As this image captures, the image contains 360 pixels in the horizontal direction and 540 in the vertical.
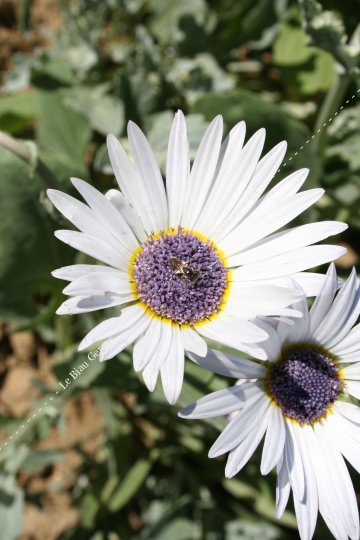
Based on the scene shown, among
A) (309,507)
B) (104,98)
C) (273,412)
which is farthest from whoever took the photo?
(104,98)

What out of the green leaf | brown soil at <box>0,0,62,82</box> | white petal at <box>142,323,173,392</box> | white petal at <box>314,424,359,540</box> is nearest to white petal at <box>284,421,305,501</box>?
white petal at <box>314,424,359,540</box>

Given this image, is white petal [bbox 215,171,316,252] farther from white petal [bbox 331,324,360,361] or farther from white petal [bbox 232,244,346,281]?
white petal [bbox 331,324,360,361]

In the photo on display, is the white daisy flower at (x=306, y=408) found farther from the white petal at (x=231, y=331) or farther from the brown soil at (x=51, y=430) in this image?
the brown soil at (x=51, y=430)

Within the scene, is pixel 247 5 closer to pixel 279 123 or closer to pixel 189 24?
pixel 189 24

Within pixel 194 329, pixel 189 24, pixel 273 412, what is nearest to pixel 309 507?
pixel 273 412

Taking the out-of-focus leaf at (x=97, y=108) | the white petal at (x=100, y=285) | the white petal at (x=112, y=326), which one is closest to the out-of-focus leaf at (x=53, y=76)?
the out-of-focus leaf at (x=97, y=108)

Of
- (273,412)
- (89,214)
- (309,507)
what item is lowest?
(309,507)

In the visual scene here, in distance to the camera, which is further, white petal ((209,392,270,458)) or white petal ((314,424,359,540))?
white petal ((314,424,359,540))
